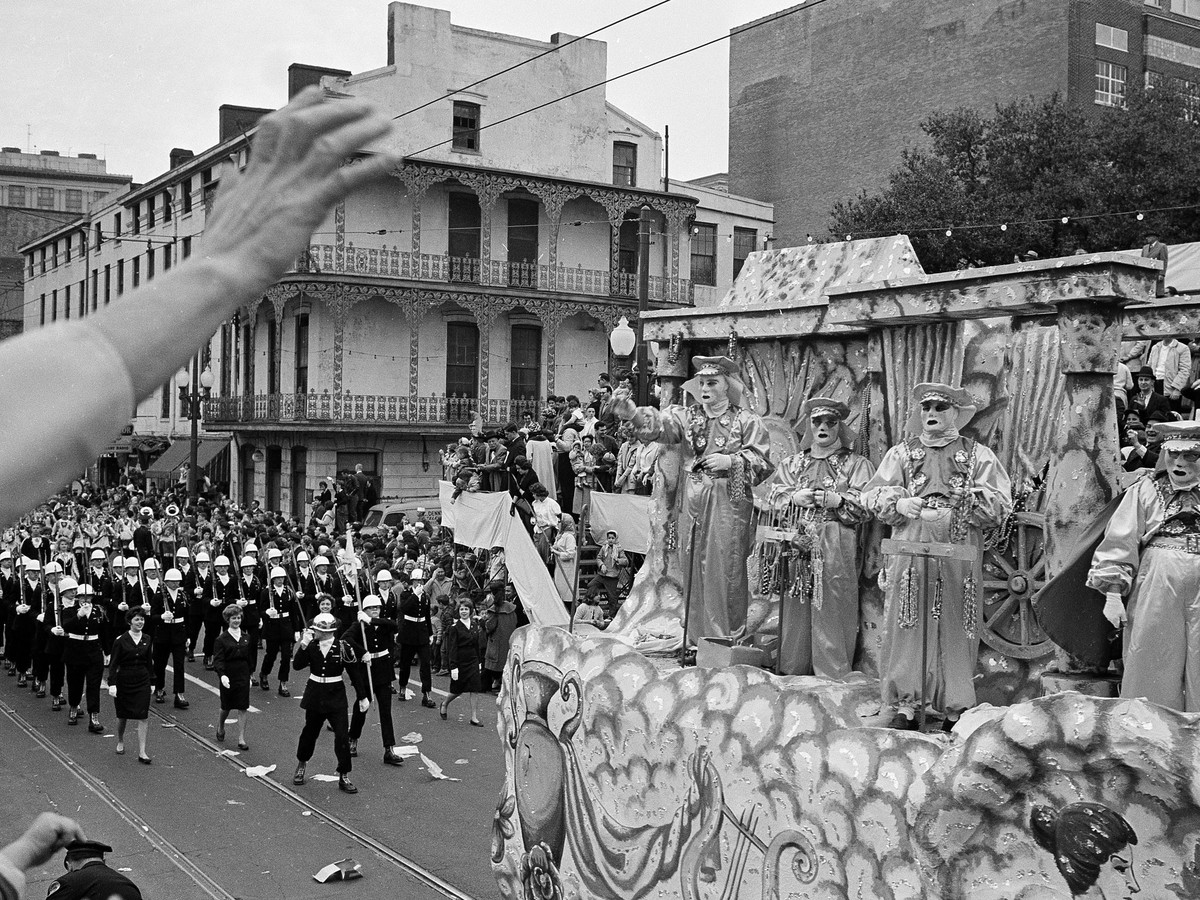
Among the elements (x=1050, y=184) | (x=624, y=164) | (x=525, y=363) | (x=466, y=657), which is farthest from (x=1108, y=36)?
(x=466, y=657)

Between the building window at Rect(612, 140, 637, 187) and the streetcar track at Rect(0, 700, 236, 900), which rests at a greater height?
the building window at Rect(612, 140, 637, 187)

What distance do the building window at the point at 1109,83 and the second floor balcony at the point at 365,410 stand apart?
1731 cm

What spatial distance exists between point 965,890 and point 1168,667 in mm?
1508

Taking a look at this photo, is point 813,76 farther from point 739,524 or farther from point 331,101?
point 331,101

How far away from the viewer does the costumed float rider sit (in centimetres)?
587

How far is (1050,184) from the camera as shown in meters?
25.2

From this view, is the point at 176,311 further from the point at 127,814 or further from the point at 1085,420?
the point at 127,814

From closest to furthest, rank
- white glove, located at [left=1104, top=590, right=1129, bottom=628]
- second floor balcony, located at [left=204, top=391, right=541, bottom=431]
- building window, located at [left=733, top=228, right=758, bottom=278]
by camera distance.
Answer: white glove, located at [left=1104, top=590, right=1129, bottom=628] → second floor balcony, located at [left=204, top=391, right=541, bottom=431] → building window, located at [left=733, top=228, right=758, bottom=278]

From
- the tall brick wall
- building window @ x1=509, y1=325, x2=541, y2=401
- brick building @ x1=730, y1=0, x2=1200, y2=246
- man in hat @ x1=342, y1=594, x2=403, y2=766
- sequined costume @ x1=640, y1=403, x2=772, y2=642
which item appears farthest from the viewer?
building window @ x1=509, y1=325, x2=541, y2=401

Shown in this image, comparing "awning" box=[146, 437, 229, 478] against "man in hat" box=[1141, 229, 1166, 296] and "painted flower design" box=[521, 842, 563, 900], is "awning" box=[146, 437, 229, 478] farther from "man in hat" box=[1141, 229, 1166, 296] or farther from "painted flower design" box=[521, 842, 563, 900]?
"man in hat" box=[1141, 229, 1166, 296]

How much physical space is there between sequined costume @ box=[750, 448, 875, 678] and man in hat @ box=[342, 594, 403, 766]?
691 centimetres

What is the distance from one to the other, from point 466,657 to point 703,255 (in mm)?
25301

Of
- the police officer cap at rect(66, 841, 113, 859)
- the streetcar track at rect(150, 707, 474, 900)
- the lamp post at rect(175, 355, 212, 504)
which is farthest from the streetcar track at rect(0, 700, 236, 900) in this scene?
the lamp post at rect(175, 355, 212, 504)

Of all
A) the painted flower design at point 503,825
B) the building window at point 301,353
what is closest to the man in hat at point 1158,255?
the painted flower design at point 503,825
